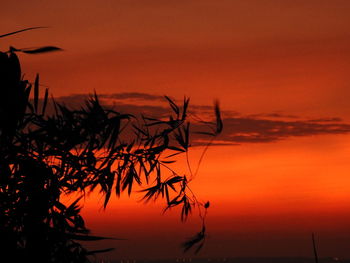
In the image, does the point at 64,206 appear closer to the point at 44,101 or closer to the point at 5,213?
the point at 5,213

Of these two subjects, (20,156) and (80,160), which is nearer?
(20,156)

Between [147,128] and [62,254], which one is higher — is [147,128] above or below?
above

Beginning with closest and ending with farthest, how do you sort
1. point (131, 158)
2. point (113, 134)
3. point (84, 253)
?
point (84, 253) < point (113, 134) < point (131, 158)

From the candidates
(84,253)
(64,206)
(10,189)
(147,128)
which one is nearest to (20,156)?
(10,189)

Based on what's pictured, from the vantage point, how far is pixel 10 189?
22.3ft

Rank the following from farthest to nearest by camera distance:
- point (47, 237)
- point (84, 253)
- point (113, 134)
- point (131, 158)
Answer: point (131, 158) < point (113, 134) < point (84, 253) < point (47, 237)

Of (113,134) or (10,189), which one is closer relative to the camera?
(10,189)

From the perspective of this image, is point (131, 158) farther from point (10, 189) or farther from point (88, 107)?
point (10, 189)

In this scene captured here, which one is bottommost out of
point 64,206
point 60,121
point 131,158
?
point 64,206

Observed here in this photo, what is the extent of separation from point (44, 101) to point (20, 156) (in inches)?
30.4

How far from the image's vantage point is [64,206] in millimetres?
7227

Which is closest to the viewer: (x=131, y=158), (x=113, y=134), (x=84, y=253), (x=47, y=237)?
(x=47, y=237)

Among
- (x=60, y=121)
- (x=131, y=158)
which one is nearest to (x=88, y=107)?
(x=60, y=121)

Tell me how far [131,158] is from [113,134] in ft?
2.15
